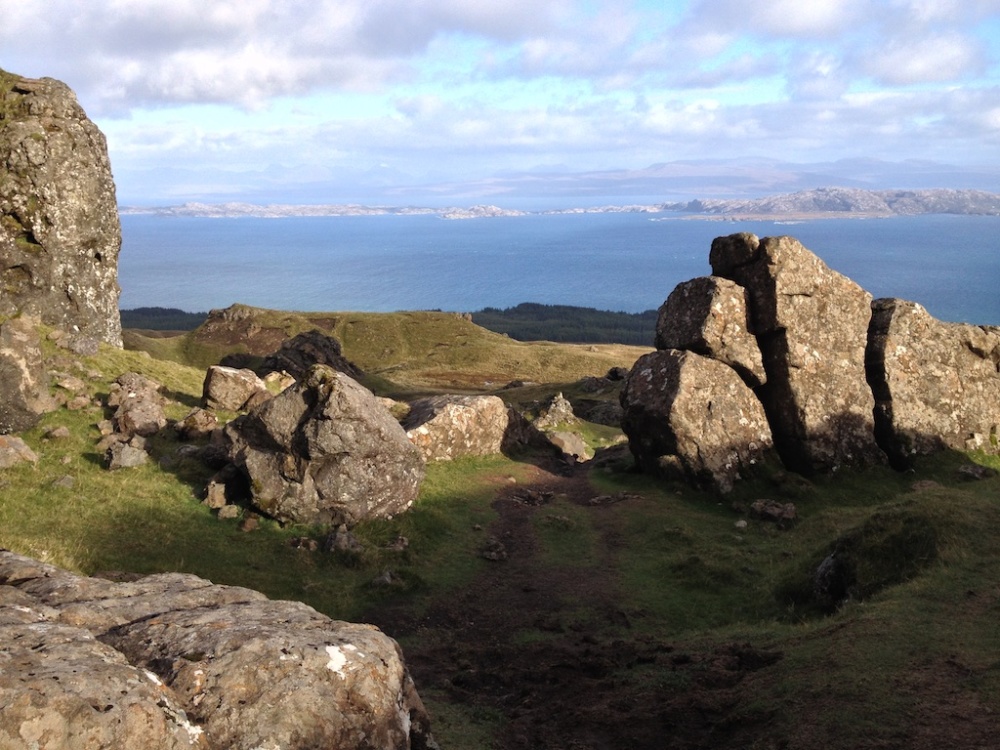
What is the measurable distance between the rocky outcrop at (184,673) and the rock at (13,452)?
53.8 ft

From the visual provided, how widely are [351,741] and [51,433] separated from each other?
24710 mm

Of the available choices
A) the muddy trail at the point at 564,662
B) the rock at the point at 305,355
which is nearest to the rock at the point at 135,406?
the muddy trail at the point at 564,662

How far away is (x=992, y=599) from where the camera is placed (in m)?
18.2

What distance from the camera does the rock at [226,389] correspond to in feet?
121

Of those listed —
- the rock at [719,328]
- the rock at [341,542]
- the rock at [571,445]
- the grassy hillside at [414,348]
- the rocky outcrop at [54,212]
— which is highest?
the rocky outcrop at [54,212]

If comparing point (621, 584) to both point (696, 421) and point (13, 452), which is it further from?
point (13, 452)

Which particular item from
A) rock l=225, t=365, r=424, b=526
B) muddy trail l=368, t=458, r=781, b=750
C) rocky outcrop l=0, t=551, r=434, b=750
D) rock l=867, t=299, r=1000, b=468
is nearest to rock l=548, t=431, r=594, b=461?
muddy trail l=368, t=458, r=781, b=750

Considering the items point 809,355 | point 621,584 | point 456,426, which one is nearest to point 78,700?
point 621,584

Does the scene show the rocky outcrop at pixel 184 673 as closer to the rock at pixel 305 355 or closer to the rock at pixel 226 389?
the rock at pixel 226 389

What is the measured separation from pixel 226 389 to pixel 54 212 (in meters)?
14.1

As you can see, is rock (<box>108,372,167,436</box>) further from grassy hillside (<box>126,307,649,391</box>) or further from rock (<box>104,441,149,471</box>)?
grassy hillside (<box>126,307,649,391</box>)

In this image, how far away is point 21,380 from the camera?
2973cm

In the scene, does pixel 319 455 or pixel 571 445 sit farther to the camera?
pixel 571 445

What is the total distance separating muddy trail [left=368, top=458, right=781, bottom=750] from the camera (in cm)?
1455
